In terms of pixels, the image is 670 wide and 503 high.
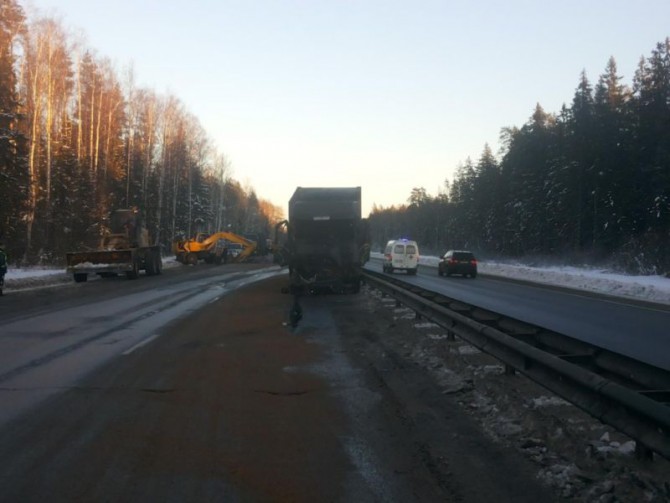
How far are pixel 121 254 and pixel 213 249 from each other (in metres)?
22.4

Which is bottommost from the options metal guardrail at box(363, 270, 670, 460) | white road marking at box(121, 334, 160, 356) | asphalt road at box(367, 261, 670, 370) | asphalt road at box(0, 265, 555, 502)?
asphalt road at box(367, 261, 670, 370)

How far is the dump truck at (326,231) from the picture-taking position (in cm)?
2062

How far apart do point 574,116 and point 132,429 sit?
63.6 metres

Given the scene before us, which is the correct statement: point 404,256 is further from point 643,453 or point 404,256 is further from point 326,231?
point 643,453

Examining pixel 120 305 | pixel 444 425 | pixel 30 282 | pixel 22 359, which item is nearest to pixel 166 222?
pixel 30 282

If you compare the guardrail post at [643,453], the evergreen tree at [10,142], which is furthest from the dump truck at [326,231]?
the evergreen tree at [10,142]

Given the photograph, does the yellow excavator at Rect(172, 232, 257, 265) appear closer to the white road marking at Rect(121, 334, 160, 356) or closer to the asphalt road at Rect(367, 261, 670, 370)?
the asphalt road at Rect(367, 261, 670, 370)

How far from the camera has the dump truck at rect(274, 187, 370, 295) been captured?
20.6m

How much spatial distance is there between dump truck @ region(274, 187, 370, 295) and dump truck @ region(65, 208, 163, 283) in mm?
12216

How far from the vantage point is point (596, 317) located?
16188 mm

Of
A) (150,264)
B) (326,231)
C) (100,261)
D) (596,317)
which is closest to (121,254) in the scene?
(100,261)

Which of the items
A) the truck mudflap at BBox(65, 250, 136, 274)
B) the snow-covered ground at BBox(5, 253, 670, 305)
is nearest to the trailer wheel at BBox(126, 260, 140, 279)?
the truck mudflap at BBox(65, 250, 136, 274)

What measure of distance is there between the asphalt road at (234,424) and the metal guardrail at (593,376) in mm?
776

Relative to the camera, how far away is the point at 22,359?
9148mm
